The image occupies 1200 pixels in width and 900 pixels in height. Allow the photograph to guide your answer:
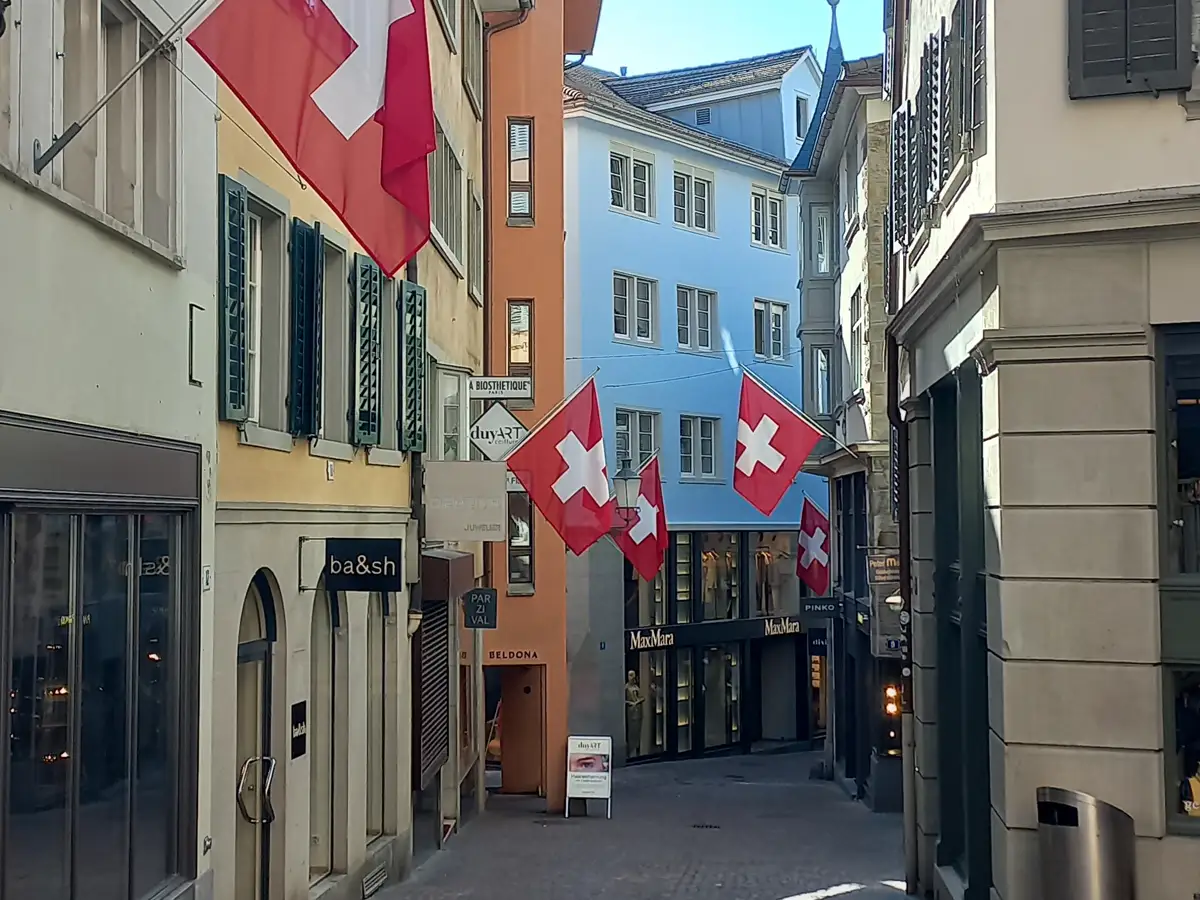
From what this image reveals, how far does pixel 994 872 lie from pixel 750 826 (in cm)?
1281

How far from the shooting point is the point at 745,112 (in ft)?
143

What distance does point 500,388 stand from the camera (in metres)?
19.5

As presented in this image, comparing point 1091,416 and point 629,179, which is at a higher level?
point 629,179

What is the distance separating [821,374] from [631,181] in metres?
7.41

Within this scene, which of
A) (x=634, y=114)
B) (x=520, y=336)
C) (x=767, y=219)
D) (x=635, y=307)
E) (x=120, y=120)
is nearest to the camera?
(x=120, y=120)

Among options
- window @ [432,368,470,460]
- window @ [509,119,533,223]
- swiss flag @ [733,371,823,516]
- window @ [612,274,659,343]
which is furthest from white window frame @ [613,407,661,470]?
swiss flag @ [733,371,823,516]

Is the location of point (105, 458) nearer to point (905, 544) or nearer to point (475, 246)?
point (905, 544)

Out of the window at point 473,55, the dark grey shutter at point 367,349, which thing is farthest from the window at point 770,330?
the dark grey shutter at point 367,349

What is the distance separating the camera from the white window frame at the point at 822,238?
33312 mm

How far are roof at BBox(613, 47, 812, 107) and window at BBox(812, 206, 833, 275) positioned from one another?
10233 millimetres

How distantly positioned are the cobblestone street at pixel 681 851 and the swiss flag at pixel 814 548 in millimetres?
3940

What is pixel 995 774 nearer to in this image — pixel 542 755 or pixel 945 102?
pixel 945 102

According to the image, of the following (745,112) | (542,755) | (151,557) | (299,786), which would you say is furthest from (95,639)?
(745,112)

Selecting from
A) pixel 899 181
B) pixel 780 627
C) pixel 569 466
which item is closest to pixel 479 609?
pixel 569 466
